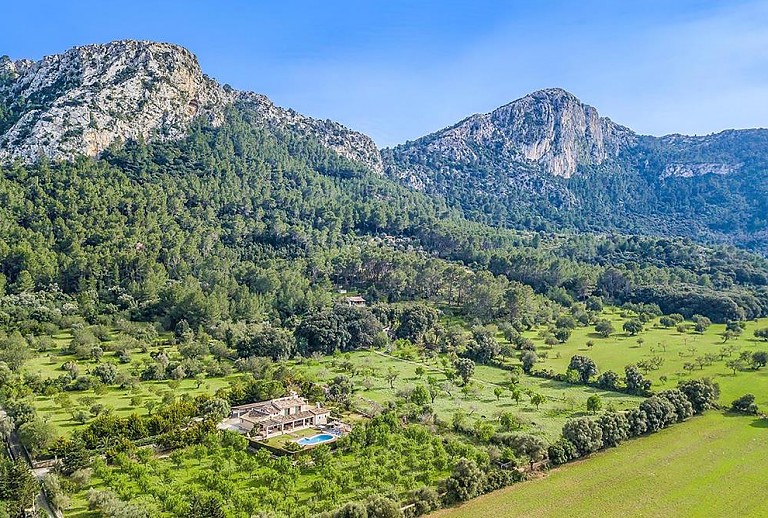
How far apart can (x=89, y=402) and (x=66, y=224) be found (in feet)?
200

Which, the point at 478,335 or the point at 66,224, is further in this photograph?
the point at 66,224

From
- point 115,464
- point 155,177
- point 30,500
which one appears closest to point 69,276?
point 155,177

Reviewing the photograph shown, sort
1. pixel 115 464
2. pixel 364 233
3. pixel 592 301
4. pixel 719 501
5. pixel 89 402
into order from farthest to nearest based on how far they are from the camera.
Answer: pixel 364 233 < pixel 592 301 < pixel 89 402 < pixel 115 464 < pixel 719 501

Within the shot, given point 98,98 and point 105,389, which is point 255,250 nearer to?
point 98,98

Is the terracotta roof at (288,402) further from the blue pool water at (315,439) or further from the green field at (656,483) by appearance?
the green field at (656,483)

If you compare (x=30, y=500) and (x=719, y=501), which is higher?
(x=30, y=500)

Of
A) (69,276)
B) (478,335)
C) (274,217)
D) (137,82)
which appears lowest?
(478,335)

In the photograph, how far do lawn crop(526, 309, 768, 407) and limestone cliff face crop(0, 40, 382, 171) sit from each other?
4270 inches

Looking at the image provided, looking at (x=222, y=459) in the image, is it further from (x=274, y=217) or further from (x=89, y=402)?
(x=274, y=217)

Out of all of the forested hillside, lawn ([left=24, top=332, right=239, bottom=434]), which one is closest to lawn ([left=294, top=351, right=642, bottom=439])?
lawn ([left=24, top=332, right=239, bottom=434])

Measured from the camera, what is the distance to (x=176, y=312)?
3398 inches

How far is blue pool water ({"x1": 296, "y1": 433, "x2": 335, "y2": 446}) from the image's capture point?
4655 cm

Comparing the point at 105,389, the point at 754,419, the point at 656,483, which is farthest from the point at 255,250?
the point at 656,483

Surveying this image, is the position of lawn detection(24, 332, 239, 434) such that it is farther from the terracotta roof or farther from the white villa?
the terracotta roof
